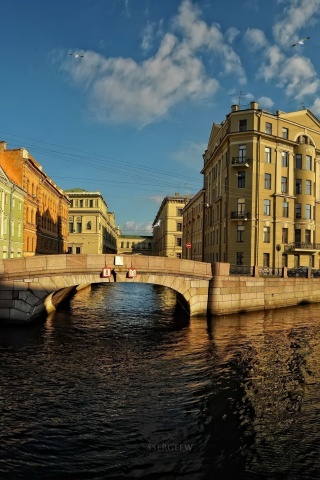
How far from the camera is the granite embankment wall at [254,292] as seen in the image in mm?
24484

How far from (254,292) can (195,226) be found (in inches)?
1710

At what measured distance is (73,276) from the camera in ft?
68.8

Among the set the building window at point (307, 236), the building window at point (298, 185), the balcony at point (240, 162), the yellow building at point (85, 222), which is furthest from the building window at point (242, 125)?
the yellow building at point (85, 222)

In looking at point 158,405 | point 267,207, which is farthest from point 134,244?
point 158,405

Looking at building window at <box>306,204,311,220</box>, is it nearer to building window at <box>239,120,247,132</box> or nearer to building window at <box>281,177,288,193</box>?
building window at <box>281,177,288,193</box>

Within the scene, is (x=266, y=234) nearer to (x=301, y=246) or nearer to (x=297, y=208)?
(x=301, y=246)

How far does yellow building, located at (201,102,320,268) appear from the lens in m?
43.9

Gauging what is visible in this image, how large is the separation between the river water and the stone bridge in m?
1.61

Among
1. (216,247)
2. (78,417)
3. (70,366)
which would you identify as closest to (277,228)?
(216,247)

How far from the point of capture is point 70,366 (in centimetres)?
1338

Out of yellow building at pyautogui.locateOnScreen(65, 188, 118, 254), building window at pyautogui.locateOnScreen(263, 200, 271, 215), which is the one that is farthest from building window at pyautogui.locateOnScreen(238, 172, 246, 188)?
yellow building at pyautogui.locateOnScreen(65, 188, 118, 254)

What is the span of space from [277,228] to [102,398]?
38.7m

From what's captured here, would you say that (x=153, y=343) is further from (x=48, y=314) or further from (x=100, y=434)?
(x=48, y=314)

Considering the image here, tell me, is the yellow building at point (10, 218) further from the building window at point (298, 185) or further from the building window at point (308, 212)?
the building window at point (308, 212)
